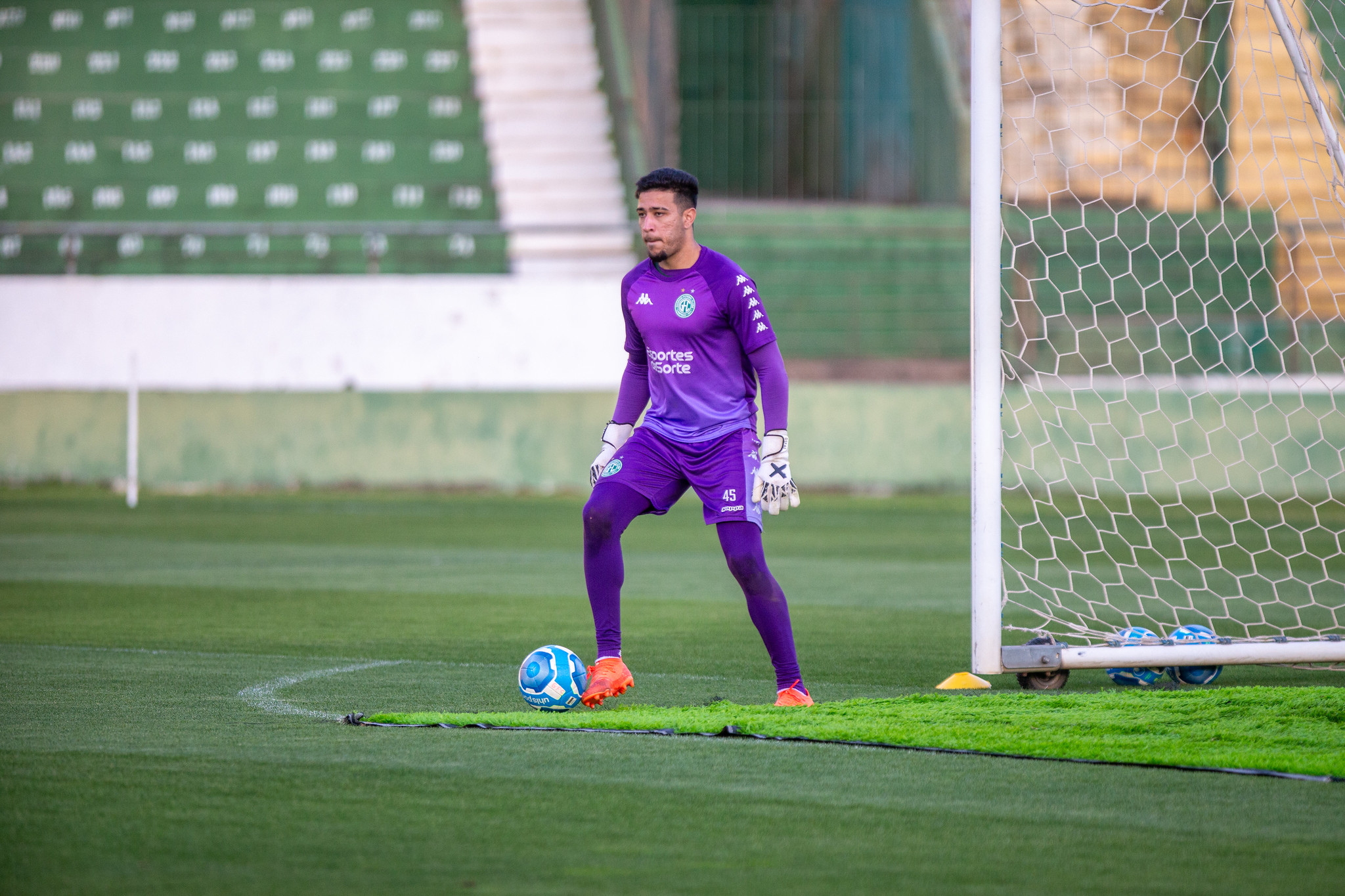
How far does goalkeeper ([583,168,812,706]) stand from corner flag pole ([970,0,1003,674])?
78 centimetres

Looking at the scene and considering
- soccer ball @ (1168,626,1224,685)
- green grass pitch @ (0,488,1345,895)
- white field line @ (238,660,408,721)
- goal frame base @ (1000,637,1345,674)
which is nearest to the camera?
green grass pitch @ (0,488,1345,895)

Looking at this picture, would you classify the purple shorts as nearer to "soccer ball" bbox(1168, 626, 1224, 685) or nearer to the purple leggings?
the purple leggings

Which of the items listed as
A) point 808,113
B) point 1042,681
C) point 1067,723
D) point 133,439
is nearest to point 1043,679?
point 1042,681

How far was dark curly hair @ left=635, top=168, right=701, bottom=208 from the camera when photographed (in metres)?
5.80

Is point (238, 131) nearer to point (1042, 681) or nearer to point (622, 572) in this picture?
point (622, 572)

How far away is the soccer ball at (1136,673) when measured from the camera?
21.2 ft

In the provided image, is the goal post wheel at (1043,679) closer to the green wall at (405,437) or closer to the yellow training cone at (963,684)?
the yellow training cone at (963,684)

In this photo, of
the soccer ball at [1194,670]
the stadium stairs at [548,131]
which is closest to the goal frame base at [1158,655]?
the soccer ball at [1194,670]

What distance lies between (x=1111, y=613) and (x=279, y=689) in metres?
4.94

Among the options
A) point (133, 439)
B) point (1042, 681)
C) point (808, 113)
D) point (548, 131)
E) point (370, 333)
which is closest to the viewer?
point (1042, 681)

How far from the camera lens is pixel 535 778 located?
14.6 feet

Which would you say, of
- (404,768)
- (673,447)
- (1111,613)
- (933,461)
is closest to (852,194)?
(933,461)

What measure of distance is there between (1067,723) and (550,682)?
1.78m

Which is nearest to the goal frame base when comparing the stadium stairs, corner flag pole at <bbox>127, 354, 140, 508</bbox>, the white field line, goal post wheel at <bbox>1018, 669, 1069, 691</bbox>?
goal post wheel at <bbox>1018, 669, 1069, 691</bbox>
